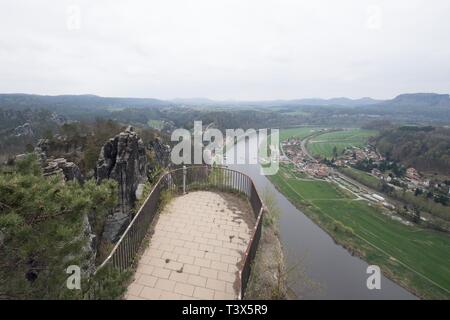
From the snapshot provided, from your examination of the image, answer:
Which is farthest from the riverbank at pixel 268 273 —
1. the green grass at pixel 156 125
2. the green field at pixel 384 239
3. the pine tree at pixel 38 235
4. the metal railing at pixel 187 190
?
the green grass at pixel 156 125

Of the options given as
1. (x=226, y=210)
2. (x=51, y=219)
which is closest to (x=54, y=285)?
(x=51, y=219)

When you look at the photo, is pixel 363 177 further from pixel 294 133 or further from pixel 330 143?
pixel 294 133

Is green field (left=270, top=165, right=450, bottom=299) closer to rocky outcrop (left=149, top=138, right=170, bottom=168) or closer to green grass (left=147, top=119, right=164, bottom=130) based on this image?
rocky outcrop (left=149, top=138, right=170, bottom=168)

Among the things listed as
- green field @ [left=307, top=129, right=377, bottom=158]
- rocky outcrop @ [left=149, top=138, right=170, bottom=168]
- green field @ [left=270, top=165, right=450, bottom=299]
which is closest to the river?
green field @ [left=270, top=165, right=450, bottom=299]

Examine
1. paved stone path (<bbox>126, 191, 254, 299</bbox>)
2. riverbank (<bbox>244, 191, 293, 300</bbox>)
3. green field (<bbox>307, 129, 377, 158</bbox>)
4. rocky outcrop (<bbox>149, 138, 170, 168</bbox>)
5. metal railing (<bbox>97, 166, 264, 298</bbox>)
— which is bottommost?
green field (<bbox>307, 129, 377, 158</bbox>)

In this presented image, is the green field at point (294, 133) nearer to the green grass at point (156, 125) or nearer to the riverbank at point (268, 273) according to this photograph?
the green grass at point (156, 125)
